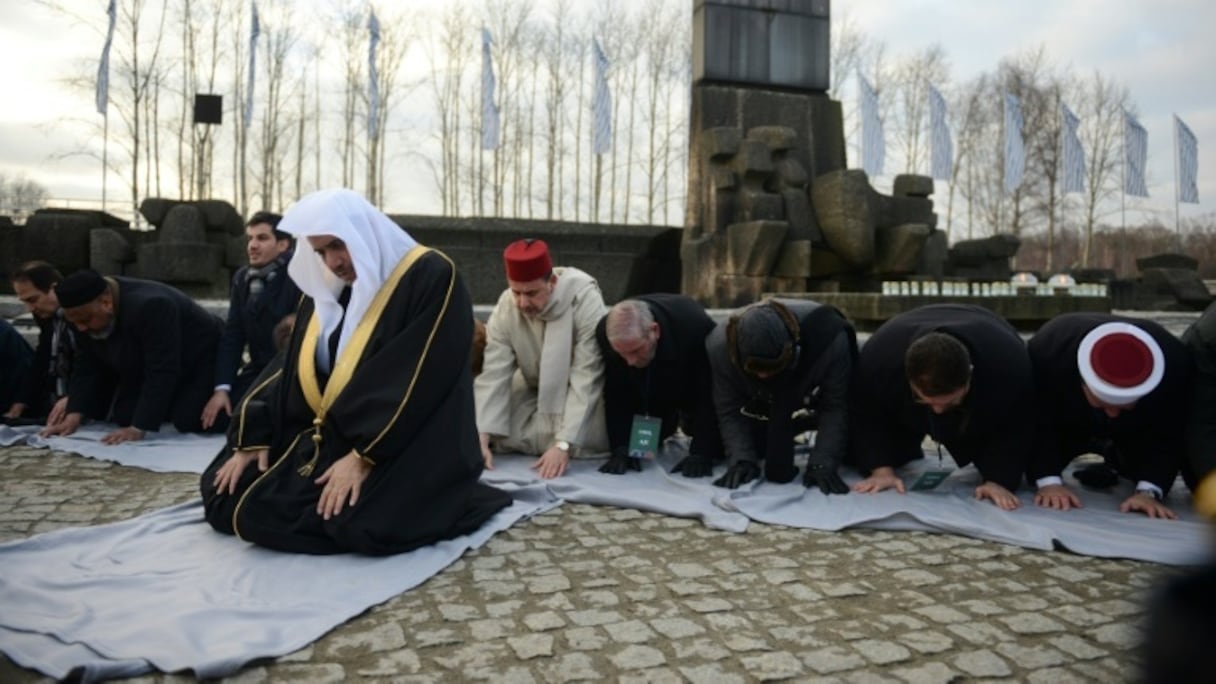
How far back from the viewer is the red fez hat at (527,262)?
4.86m

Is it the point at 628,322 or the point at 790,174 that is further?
the point at 790,174

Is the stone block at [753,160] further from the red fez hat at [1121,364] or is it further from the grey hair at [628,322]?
the red fez hat at [1121,364]

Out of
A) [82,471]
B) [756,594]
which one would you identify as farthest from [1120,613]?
[82,471]

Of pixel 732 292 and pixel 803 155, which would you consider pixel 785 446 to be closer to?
pixel 732 292

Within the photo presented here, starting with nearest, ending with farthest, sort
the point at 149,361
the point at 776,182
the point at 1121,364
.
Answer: the point at 1121,364, the point at 149,361, the point at 776,182

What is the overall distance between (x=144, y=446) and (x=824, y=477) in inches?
161

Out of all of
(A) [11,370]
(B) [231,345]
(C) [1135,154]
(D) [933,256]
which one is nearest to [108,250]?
(A) [11,370]

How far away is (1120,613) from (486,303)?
9522 millimetres

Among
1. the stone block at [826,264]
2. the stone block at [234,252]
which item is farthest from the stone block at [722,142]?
the stone block at [234,252]

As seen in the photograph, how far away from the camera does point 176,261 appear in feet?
38.6

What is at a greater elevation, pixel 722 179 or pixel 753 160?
pixel 753 160

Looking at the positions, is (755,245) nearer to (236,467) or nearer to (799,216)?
(799,216)

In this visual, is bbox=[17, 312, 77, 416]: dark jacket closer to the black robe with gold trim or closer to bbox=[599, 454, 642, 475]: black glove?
the black robe with gold trim

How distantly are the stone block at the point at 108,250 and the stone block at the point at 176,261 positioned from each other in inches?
8.8
